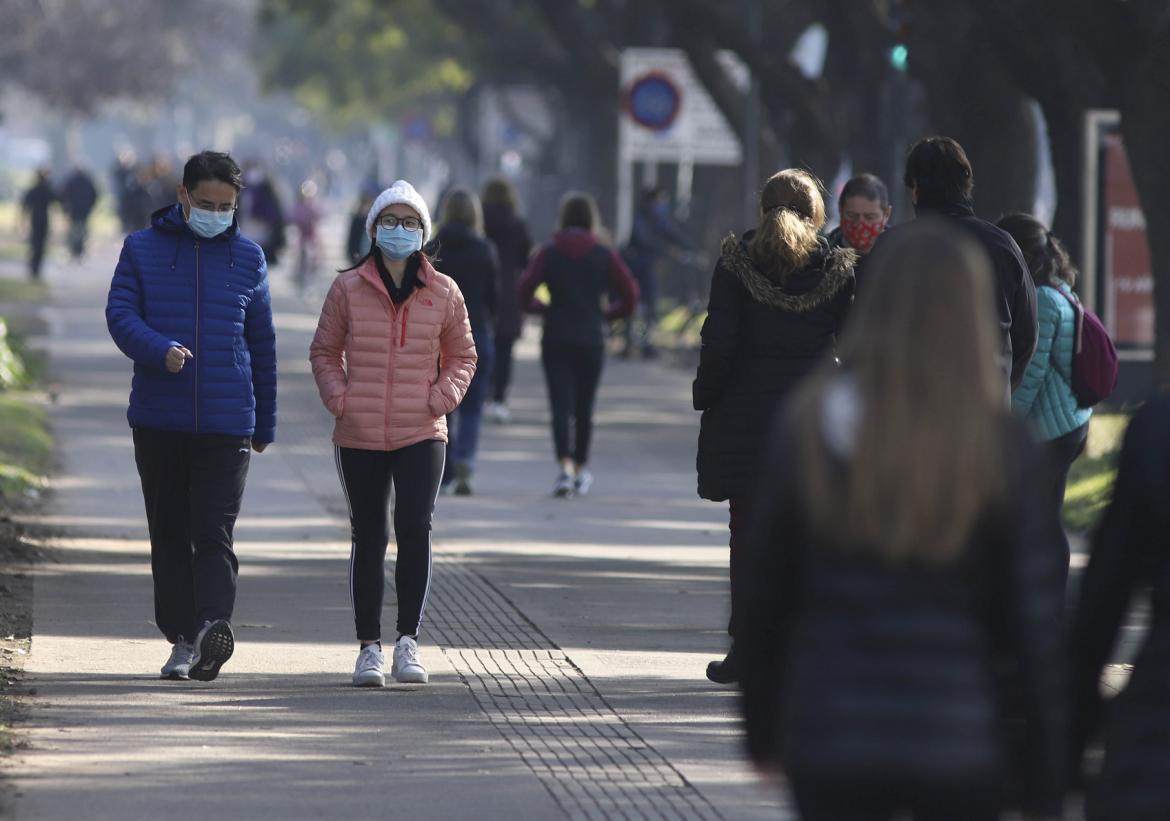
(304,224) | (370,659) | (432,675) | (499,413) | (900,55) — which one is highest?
(900,55)

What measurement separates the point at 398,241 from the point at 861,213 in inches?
88.5

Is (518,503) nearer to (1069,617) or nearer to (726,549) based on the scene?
(726,549)

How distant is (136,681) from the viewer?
8.48m

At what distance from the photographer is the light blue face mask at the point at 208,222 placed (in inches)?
326

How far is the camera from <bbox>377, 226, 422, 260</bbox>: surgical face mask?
848cm

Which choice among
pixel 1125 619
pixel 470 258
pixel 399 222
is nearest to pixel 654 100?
pixel 470 258

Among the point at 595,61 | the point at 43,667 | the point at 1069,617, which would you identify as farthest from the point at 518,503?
the point at 595,61

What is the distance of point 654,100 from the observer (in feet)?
86.4

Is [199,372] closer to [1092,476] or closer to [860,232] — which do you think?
[860,232]

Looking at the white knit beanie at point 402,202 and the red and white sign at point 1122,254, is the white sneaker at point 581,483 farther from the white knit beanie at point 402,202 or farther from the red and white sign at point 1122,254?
the white knit beanie at point 402,202

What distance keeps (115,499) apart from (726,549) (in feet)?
12.0

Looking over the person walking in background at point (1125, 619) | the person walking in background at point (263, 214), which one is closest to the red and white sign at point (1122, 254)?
the person walking in background at point (1125, 619)

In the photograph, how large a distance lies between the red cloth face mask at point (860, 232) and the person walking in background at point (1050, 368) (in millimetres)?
984

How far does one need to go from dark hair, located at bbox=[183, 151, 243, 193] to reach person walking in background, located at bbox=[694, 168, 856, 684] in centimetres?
161
